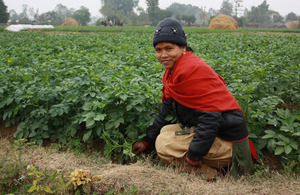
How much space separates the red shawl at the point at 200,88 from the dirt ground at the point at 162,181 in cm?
63

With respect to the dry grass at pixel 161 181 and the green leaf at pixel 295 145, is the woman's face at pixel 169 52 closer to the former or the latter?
the dry grass at pixel 161 181

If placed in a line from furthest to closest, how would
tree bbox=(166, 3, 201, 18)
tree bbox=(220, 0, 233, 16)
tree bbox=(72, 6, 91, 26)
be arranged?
tree bbox=(166, 3, 201, 18) < tree bbox=(220, 0, 233, 16) < tree bbox=(72, 6, 91, 26)

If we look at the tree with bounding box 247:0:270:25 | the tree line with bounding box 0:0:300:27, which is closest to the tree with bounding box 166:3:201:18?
the tree line with bounding box 0:0:300:27

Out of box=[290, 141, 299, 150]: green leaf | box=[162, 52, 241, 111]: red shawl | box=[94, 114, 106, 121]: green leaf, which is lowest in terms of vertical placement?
box=[290, 141, 299, 150]: green leaf

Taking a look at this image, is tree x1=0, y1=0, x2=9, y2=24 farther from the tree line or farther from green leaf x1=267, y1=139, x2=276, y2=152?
green leaf x1=267, y1=139, x2=276, y2=152

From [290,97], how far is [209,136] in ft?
6.36

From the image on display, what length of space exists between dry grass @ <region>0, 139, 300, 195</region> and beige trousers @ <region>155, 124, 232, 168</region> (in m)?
0.15

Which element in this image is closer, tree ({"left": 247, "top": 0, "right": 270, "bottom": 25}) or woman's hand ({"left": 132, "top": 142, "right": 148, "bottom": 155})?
woman's hand ({"left": 132, "top": 142, "right": 148, "bottom": 155})

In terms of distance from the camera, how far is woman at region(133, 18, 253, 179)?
6.51 ft

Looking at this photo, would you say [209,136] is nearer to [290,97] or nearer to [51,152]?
[51,152]

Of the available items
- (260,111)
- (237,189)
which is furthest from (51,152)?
(260,111)

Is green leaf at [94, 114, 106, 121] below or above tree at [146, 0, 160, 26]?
A: below

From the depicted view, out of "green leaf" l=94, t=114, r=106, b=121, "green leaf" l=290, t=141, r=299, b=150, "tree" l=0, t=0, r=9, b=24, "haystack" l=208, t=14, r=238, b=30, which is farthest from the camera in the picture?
"tree" l=0, t=0, r=9, b=24

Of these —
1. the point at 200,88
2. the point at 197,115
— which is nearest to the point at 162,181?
the point at 197,115
